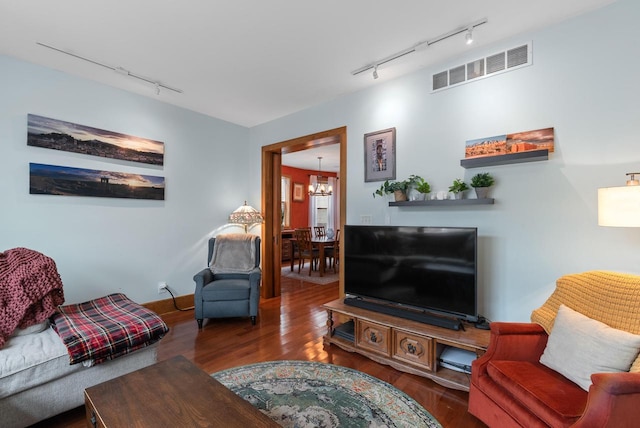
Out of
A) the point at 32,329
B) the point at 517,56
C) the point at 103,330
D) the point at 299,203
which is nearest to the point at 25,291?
the point at 32,329

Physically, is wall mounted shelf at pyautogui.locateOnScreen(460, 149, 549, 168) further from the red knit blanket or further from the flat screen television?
the red knit blanket

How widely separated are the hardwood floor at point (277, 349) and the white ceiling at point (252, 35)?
8.79ft

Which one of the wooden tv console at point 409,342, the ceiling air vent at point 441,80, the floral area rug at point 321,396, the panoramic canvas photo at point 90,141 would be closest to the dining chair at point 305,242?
the panoramic canvas photo at point 90,141

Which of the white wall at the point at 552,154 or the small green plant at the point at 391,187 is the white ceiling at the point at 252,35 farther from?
the small green plant at the point at 391,187

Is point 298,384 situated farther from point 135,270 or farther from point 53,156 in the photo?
point 53,156

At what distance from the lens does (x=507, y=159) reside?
2248 mm

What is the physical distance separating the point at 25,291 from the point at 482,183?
3354 millimetres

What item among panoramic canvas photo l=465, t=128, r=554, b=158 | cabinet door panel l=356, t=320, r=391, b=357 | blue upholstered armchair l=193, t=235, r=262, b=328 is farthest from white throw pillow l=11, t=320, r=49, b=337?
panoramic canvas photo l=465, t=128, r=554, b=158

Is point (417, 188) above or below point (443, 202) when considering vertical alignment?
above

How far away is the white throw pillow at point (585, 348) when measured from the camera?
1345 mm

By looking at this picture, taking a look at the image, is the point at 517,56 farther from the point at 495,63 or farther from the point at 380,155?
the point at 380,155

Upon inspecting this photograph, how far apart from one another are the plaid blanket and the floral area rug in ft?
2.12

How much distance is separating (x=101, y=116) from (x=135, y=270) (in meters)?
1.76

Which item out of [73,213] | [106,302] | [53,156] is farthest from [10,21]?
[106,302]
